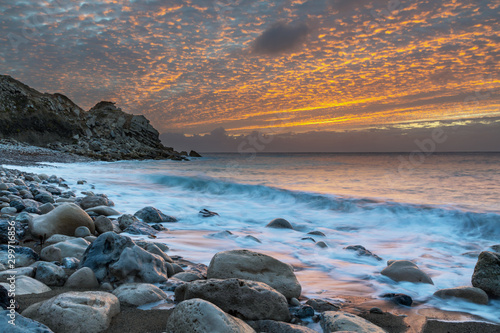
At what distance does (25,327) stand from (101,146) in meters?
51.5

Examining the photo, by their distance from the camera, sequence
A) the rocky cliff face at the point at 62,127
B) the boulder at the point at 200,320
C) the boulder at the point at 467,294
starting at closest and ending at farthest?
the boulder at the point at 200,320 < the boulder at the point at 467,294 < the rocky cliff face at the point at 62,127

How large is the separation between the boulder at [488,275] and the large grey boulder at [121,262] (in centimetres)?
338

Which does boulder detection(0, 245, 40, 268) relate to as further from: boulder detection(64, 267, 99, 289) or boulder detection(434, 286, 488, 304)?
boulder detection(434, 286, 488, 304)

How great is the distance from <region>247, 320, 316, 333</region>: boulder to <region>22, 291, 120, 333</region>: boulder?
1031 mm

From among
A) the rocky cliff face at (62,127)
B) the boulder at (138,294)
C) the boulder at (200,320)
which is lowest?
the boulder at (138,294)

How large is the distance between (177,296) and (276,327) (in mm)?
893

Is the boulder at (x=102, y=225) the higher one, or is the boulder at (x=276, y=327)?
the boulder at (x=102, y=225)

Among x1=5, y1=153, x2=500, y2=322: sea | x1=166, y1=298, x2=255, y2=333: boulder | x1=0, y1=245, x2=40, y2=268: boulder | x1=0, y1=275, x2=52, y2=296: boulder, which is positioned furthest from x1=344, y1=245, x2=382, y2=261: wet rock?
x1=0, y1=245, x2=40, y2=268: boulder

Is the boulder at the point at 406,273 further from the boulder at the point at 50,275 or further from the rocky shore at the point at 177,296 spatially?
the boulder at the point at 50,275

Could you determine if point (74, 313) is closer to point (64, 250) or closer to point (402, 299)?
point (64, 250)

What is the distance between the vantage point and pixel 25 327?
1.50 meters

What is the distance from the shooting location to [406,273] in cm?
361

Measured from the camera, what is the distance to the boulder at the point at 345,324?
6.96 feet

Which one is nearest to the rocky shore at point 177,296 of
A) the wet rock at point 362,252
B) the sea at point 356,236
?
the sea at point 356,236
